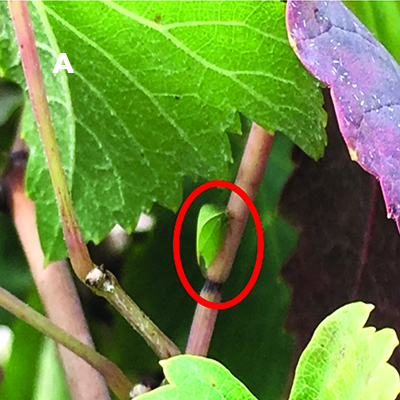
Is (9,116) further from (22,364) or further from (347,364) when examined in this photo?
(347,364)

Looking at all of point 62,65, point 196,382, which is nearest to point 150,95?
point 62,65

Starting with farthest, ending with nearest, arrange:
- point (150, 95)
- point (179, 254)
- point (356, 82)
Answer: point (179, 254) → point (150, 95) → point (356, 82)

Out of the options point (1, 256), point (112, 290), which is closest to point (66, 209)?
point (112, 290)

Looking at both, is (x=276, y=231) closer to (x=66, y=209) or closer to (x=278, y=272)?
(x=278, y=272)

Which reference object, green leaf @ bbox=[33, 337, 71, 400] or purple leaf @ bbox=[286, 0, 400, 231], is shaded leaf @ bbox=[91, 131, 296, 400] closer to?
green leaf @ bbox=[33, 337, 71, 400]

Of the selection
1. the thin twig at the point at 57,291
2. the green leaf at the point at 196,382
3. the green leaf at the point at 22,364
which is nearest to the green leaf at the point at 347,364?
the green leaf at the point at 196,382
